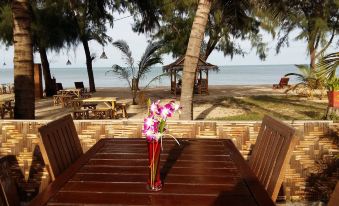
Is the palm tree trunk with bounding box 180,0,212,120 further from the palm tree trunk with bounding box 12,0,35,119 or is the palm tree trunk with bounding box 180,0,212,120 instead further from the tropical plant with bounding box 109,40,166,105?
the tropical plant with bounding box 109,40,166,105

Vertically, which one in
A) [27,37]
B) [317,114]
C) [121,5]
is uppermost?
[121,5]

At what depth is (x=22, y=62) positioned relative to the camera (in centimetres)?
538

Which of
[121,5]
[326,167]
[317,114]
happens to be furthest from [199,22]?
[121,5]

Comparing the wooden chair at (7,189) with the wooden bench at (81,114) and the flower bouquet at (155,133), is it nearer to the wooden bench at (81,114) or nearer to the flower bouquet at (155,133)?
the flower bouquet at (155,133)

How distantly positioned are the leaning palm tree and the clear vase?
34.9 feet

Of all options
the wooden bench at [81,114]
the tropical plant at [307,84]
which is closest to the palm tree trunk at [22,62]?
the wooden bench at [81,114]

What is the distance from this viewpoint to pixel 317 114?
9.94 metres

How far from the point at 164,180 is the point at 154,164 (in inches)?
9.7

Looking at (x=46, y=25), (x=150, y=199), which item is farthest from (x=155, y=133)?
(x=46, y=25)

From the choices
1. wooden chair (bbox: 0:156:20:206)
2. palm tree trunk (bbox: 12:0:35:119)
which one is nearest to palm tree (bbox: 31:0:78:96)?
palm tree trunk (bbox: 12:0:35:119)

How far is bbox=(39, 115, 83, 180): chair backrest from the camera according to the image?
91.3 inches

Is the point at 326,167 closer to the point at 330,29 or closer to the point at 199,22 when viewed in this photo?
the point at 199,22

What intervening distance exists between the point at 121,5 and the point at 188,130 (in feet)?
33.4

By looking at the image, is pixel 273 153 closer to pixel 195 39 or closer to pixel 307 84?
A: pixel 195 39
